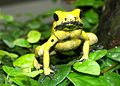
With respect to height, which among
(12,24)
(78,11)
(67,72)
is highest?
(78,11)

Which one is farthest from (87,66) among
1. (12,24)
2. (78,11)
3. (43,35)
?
(12,24)

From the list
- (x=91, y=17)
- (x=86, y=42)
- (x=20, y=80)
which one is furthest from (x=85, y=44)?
(x=91, y=17)

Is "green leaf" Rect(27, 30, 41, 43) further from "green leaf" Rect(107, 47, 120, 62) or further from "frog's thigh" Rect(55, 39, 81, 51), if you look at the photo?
"green leaf" Rect(107, 47, 120, 62)

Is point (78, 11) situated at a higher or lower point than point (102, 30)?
higher

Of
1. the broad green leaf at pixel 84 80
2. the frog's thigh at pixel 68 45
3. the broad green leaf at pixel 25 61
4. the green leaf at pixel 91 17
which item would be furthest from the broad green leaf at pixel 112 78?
the green leaf at pixel 91 17

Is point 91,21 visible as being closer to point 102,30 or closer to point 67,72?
point 102,30

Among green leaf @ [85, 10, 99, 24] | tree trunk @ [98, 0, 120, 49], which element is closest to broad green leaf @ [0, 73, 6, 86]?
tree trunk @ [98, 0, 120, 49]
